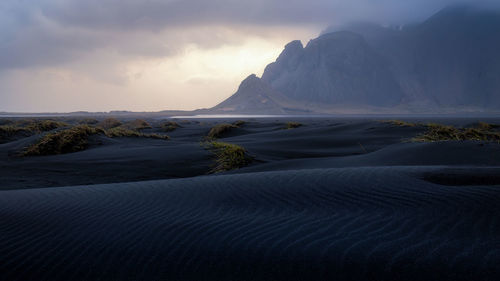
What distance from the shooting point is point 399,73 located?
142 m

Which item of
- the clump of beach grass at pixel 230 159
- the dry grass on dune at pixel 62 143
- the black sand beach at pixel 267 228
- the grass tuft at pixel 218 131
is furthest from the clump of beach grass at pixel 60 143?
the grass tuft at pixel 218 131

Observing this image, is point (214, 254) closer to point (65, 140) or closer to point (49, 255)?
point (49, 255)

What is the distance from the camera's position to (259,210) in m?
2.27

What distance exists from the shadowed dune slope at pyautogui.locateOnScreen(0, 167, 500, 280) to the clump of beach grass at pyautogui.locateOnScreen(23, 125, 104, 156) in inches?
198

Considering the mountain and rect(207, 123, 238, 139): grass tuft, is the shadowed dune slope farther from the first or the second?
the mountain

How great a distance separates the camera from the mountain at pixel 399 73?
128 meters

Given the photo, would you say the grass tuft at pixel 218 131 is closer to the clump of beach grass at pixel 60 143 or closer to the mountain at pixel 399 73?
the clump of beach grass at pixel 60 143

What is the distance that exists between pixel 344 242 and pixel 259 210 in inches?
28.5

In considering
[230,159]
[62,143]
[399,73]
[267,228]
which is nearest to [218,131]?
[62,143]

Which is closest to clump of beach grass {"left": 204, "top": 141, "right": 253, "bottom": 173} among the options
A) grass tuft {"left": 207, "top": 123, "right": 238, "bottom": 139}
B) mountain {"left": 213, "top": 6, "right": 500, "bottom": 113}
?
grass tuft {"left": 207, "top": 123, "right": 238, "bottom": 139}

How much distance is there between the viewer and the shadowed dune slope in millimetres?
1449

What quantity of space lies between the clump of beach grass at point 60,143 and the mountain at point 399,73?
123 meters

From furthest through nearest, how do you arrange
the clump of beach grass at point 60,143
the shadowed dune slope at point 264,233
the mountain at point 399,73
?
the mountain at point 399,73
the clump of beach grass at point 60,143
the shadowed dune slope at point 264,233

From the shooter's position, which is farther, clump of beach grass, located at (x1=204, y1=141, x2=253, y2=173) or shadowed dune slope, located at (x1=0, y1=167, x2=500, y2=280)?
clump of beach grass, located at (x1=204, y1=141, x2=253, y2=173)
